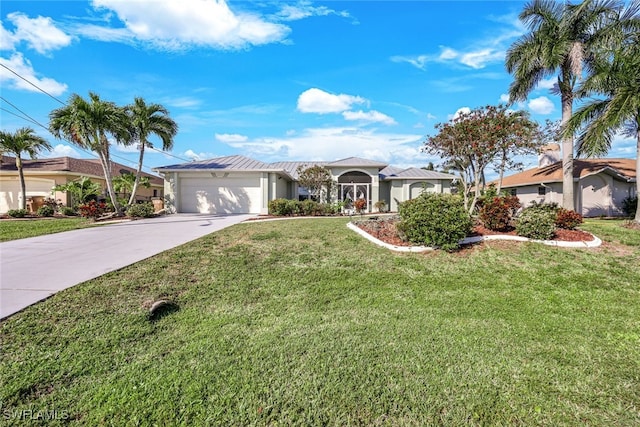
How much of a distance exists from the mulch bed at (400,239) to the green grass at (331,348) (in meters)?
2.00

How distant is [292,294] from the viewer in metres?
5.04

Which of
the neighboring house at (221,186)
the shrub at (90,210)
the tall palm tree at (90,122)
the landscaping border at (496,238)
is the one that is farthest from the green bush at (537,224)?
the tall palm tree at (90,122)

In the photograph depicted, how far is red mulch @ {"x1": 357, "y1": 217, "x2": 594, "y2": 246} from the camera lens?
8.07m

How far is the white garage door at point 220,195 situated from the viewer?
62.8 ft

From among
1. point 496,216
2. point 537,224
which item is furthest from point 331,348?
point 496,216

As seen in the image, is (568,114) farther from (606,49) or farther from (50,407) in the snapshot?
(50,407)

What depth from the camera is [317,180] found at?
64.8ft

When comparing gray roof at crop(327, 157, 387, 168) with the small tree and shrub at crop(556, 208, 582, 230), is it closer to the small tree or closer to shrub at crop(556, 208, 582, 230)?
the small tree

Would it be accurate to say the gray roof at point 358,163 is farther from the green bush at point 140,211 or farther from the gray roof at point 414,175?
the green bush at point 140,211

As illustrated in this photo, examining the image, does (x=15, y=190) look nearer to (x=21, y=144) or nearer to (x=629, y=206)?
(x=21, y=144)

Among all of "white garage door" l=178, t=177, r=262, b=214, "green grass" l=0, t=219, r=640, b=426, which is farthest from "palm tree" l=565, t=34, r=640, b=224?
"white garage door" l=178, t=177, r=262, b=214

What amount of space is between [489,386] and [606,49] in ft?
54.3

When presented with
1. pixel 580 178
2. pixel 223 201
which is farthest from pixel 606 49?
pixel 223 201

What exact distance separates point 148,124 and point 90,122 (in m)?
2.98
